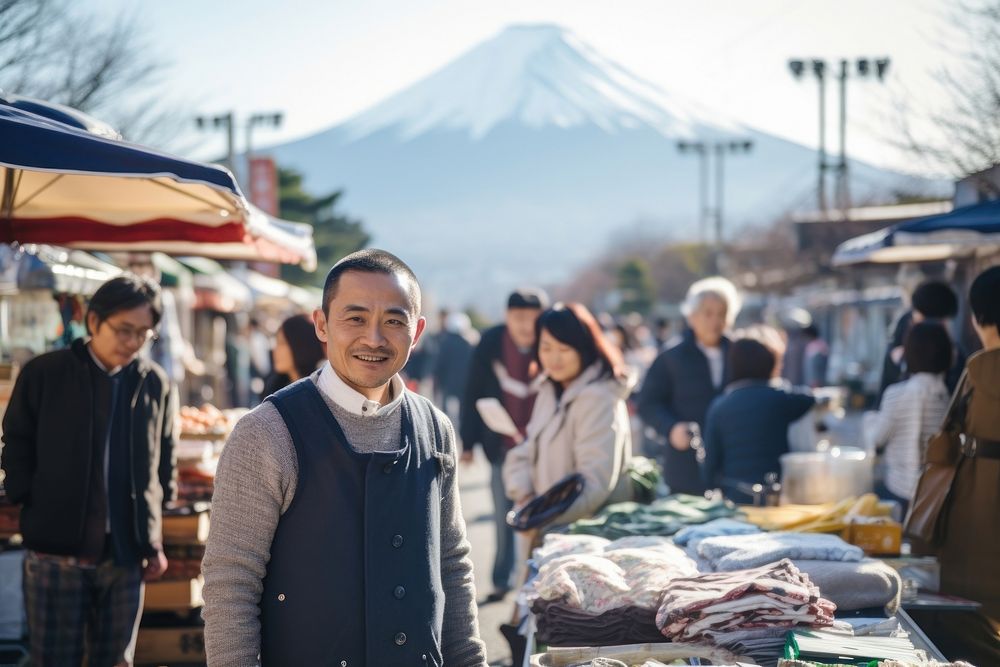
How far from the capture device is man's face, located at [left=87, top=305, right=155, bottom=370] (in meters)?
5.16

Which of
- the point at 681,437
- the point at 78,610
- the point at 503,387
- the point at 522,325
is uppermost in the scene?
the point at 522,325

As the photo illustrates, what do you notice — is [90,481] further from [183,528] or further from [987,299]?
[987,299]

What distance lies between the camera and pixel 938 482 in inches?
211

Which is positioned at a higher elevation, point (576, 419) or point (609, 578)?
point (576, 419)

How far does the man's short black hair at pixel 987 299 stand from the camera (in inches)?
207

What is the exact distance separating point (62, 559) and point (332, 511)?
8.76ft

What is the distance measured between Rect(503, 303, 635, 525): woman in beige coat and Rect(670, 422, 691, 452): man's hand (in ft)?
5.34

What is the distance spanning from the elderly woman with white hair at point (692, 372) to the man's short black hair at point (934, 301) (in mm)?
1219

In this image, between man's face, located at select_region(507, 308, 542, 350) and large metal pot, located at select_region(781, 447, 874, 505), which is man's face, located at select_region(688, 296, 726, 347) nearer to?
man's face, located at select_region(507, 308, 542, 350)

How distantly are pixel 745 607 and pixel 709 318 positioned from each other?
451 centimetres

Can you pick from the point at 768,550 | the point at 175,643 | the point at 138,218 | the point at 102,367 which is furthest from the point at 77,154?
the point at 175,643

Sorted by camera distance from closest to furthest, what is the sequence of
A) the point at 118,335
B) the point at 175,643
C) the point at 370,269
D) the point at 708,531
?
1. the point at 370,269
2. the point at 708,531
3. the point at 118,335
4. the point at 175,643

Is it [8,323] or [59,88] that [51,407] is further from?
[59,88]

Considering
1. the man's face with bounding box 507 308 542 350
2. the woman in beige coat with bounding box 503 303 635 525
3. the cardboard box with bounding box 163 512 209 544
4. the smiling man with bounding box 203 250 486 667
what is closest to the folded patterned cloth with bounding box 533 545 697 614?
the smiling man with bounding box 203 250 486 667
